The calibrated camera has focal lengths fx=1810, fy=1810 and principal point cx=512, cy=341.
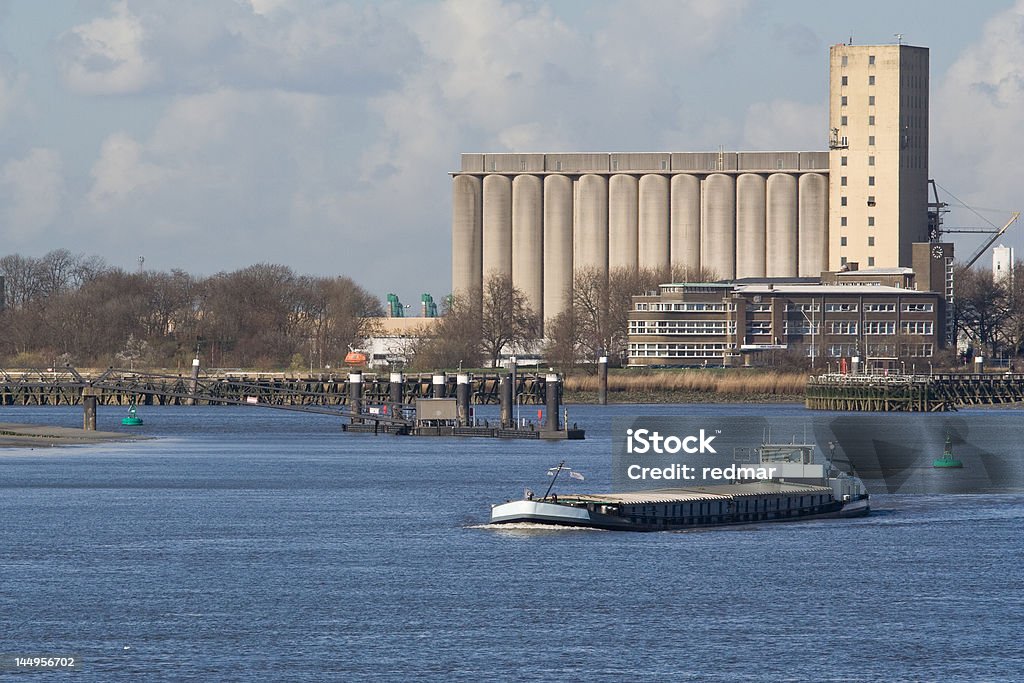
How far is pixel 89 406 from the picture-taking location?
138500 millimetres

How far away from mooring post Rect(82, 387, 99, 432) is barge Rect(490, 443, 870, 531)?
6251 centimetres

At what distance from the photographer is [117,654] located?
46.3m

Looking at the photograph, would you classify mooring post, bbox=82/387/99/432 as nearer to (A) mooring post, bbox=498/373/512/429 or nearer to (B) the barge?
(A) mooring post, bbox=498/373/512/429

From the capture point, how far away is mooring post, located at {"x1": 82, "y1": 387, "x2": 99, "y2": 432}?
13450 centimetres

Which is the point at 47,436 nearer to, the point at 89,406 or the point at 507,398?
the point at 89,406

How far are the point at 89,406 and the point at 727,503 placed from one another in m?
75.6

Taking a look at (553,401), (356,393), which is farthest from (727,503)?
(356,393)

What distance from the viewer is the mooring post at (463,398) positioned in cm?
14125

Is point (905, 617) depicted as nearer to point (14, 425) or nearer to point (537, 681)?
point (537, 681)

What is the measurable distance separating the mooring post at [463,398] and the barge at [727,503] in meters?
56.7

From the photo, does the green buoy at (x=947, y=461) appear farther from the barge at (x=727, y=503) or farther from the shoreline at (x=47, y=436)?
the shoreline at (x=47, y=436)

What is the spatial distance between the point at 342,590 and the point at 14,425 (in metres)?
94.3

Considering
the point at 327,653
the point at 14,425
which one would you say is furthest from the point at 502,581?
the point at 14,425

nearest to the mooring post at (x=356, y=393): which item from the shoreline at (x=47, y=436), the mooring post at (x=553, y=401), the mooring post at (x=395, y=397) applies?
the mooring post at (x=395, y=397)
